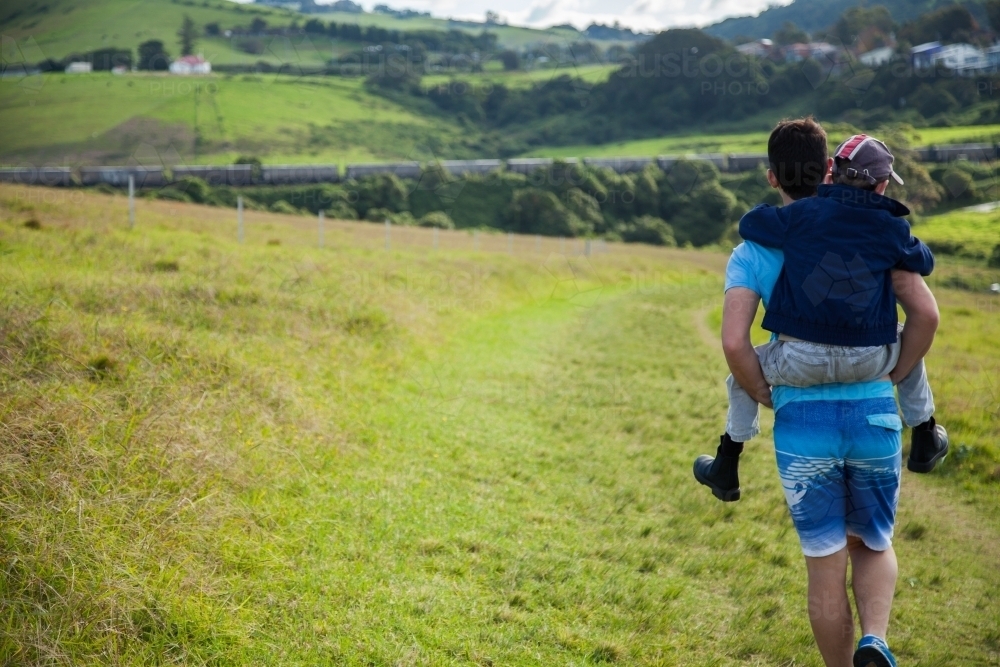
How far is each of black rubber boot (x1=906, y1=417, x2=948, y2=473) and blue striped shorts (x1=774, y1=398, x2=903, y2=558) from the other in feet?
1.68

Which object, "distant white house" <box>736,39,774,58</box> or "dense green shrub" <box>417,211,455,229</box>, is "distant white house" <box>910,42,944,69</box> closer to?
"distant white house" <box>736,39,774,58</box>

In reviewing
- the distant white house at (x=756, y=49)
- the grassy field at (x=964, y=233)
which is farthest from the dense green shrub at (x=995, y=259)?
the distant white house at (x=756, y=49)

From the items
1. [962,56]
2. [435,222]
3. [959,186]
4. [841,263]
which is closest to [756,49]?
[962,56]

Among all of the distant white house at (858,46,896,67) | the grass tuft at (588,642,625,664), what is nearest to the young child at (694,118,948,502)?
the grass tuft at (588,642,625,664)

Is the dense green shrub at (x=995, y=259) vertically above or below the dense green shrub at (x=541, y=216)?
above

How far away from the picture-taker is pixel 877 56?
96.6 m

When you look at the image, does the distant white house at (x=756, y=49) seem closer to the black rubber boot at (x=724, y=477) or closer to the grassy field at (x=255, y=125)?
the grassy field at (x=255, y=125)

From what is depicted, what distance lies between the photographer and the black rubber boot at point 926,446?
316cm

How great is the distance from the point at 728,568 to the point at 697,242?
62001mm

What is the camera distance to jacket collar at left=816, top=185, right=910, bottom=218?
2.73 metres

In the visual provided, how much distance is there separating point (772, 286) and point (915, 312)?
512 millimetres

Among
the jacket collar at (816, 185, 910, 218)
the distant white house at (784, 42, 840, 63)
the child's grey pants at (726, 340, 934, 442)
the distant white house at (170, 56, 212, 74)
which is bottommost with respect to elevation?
the child's grey pants at (726, 340, 934, 442)

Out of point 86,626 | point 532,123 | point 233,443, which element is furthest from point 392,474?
point 532,123

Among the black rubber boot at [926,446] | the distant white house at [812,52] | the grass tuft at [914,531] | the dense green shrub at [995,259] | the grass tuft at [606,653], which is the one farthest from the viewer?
the distant white house at [812,52]
